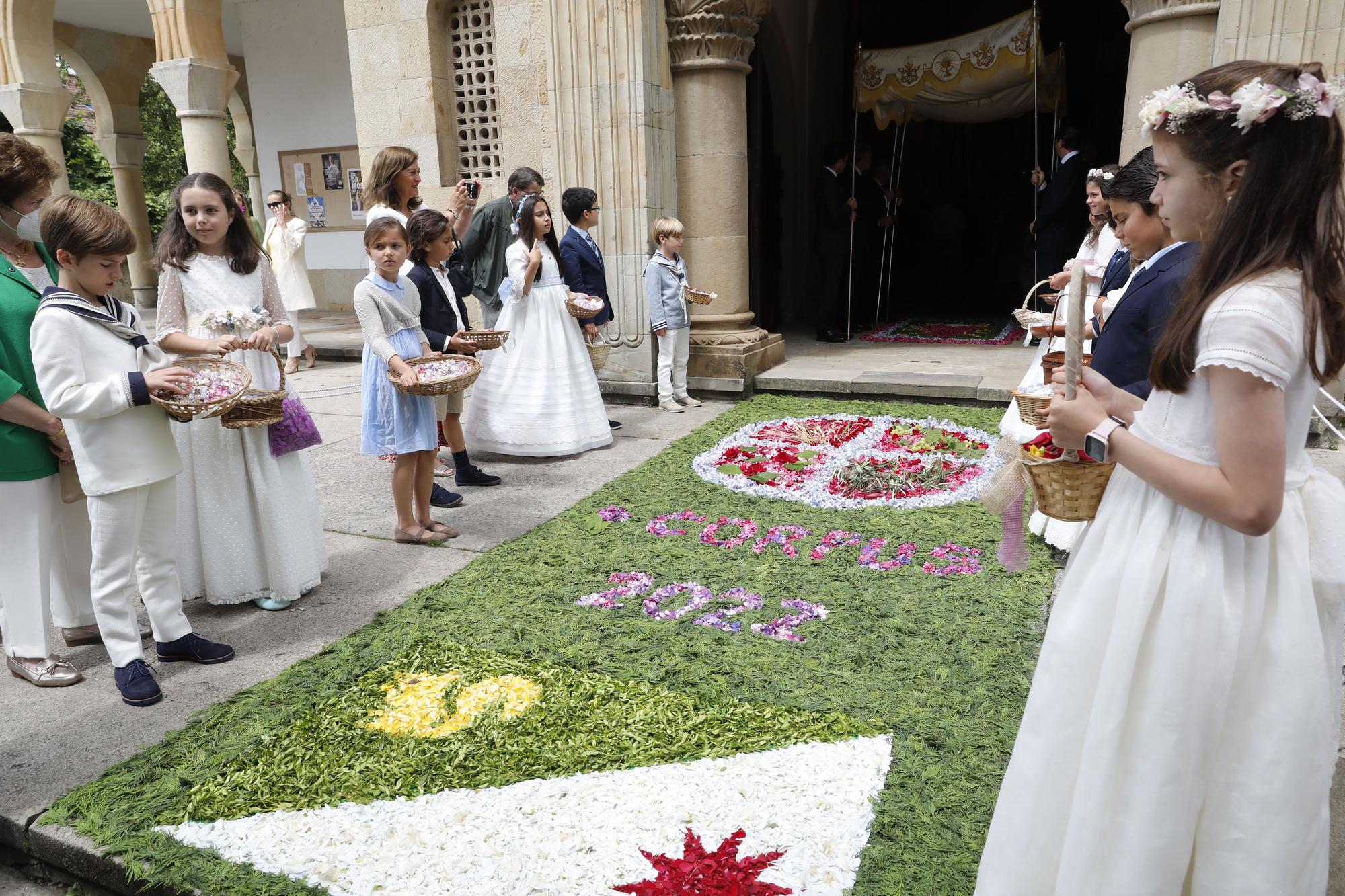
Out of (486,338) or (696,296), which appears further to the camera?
(696,296)

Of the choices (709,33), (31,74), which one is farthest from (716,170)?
(31,74)

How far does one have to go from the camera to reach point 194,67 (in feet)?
33.1

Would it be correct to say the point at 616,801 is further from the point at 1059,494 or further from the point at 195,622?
the point at 195,622

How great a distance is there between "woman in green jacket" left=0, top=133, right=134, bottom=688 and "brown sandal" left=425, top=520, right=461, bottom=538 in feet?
5.57

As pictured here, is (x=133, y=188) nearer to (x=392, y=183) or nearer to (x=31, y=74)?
(x=31, y=74)

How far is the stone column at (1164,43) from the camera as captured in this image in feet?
20.3

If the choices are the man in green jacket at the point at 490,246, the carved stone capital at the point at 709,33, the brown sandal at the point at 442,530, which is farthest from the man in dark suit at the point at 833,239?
the brown sandal at the point at 442,530

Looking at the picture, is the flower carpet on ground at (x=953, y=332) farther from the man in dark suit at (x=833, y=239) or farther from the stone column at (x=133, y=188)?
the stone column at (x=133, y=188)

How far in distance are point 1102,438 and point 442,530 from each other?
3763 mm

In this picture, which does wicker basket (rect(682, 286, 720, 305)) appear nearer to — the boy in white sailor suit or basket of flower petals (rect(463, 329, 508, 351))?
basket of flower petals (rect(463, 329, 508, 351))

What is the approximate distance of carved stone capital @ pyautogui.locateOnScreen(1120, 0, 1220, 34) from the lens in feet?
20.1

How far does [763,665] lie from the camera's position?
10.8ft

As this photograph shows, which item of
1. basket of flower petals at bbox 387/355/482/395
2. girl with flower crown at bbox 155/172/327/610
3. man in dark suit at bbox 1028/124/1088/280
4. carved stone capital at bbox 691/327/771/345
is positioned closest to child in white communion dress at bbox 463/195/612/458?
basket of flower petals at bbox 387/355/482/395

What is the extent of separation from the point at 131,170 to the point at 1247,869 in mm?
20465
